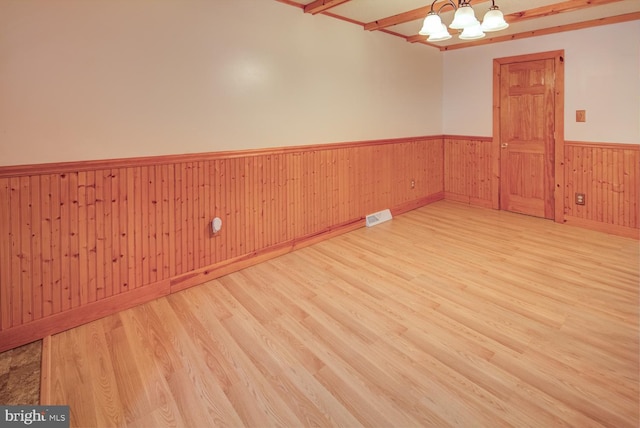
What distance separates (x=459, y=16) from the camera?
7.65ft

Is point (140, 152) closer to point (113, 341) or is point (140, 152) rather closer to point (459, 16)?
point (113, 341)

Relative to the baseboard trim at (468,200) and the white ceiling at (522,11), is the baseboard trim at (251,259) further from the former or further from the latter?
the white ceiling at (522,11)

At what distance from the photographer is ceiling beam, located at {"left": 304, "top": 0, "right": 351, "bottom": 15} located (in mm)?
3125

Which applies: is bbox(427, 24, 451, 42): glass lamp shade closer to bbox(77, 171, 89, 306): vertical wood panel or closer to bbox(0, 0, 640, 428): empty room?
bbox(0, 0, 640, 428): empty room

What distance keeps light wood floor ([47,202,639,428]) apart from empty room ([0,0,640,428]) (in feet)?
0.05

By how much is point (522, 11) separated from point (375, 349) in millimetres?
3681

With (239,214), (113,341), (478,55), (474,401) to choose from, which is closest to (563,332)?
(474,401)

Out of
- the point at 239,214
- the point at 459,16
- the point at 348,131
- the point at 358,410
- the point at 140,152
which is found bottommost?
the point at 358,410

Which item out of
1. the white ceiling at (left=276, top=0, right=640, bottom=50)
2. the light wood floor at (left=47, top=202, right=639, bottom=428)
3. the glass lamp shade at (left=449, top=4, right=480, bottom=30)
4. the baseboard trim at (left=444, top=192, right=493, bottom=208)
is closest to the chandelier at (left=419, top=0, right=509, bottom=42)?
the glass lamp shade at (left=449, top=4, right=480, bottom=30)

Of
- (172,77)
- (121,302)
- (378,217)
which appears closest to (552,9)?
(378,217)

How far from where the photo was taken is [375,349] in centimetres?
207

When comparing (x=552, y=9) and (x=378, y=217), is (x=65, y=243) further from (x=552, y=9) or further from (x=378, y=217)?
(x=552, y=9)

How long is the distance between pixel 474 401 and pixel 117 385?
176cm

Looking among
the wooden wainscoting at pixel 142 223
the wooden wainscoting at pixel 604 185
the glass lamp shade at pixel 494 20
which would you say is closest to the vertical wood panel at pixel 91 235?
the wooden wainscoting at pixel 142 223
